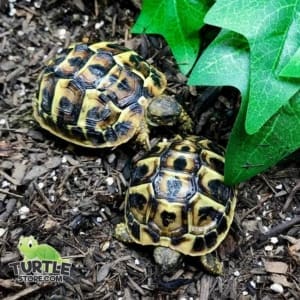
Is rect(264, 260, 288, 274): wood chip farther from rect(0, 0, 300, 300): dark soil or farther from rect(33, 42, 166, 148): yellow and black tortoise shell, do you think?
rect(33, 42, 166, 148): yellow and black tortoise shell

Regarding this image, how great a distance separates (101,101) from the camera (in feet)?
7.95

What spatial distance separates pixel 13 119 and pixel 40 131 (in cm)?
12

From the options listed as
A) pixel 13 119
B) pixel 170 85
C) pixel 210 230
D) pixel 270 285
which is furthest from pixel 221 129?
pixel 13 119

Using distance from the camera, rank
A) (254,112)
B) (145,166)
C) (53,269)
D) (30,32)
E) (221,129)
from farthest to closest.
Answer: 1. (30,32)
2. (221,129)
3. (145,166)
4. (53,269)
5. (254,112)

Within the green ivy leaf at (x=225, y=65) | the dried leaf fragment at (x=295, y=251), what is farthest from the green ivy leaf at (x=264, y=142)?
the dried leaf fragment at (x=295, y=251)

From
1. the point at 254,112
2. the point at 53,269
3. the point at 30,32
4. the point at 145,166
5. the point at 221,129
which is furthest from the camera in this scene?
the point at 30,32

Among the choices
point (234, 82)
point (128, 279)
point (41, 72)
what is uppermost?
point (234, 82)

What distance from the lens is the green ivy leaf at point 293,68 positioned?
5.80 ft

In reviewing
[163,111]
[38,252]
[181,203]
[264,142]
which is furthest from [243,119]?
[38,252]

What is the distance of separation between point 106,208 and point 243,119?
654 millimetres

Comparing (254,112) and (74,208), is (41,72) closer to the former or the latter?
(74,208)

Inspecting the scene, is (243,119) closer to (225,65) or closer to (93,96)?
(225,65)

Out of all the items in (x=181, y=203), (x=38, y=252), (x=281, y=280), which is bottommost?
(x=38, y=252)

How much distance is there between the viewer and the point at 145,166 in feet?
7.45
